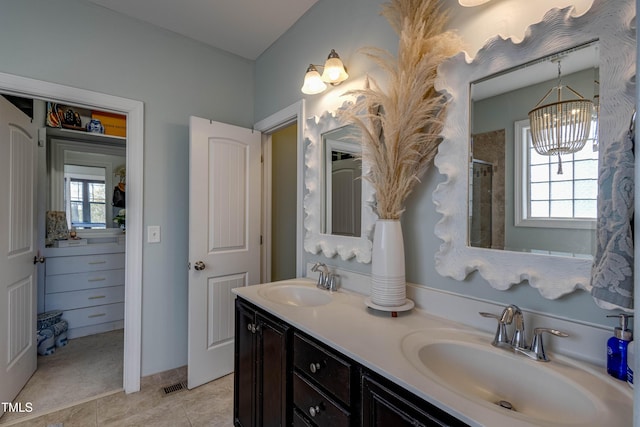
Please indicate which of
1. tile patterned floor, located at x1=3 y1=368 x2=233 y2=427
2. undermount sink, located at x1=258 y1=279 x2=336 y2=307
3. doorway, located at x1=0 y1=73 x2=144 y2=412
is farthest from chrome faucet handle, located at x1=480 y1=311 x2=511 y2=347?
doorway, located at x1=0 y1=73 x2=144 y2=412

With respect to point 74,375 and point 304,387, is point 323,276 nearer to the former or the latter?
point 304,387

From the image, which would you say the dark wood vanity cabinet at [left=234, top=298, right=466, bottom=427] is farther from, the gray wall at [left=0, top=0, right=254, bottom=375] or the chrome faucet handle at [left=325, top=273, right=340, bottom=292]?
the gray wall at [left=0, top=0, right=254, bottom=375]

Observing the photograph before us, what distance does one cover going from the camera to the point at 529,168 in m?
1.02

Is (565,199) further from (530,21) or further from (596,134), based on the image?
(530,21)

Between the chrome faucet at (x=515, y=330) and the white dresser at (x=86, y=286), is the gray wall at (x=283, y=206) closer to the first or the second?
the white dresser at (x=86, y=286)

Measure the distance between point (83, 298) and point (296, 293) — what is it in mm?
2600

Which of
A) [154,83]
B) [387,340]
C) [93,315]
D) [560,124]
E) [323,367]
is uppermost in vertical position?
[154,83]

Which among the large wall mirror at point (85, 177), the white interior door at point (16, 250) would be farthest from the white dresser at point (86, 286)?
the white interior door at point (16, 250)

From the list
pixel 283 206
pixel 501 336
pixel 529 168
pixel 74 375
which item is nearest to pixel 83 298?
pixel 74 375

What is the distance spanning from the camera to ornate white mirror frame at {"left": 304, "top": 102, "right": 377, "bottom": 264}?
1.62m

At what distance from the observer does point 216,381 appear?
7.45ft

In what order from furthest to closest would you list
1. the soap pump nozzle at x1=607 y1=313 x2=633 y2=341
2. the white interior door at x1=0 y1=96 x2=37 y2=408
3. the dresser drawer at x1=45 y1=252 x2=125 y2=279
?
the dresser drawer at x1=45 y1=252 x2=125 y2=279
the white interior door at x1=0 y1=96 x2=37 y2=408
the soap pump nozzle at x1=607 y1=313 x2=633 y2=341

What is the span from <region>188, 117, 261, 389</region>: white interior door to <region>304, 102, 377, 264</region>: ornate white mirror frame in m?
0.67

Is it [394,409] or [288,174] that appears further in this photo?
[288,174]
